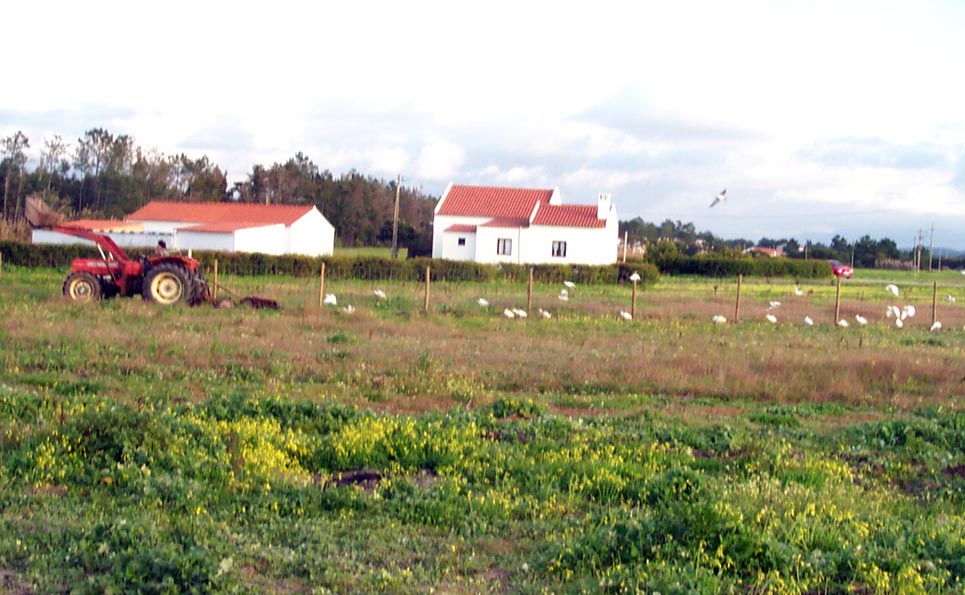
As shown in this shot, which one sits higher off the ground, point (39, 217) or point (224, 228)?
point (224, 228)

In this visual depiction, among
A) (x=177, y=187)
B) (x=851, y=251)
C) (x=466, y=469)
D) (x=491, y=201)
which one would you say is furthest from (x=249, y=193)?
(x=466, y=469)

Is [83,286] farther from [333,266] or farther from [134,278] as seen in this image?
[333,266]

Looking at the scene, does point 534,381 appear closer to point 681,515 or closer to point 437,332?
point 437,332

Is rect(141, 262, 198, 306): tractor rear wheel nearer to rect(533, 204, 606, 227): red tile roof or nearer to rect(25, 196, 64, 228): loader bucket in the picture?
rect(25, 196, 64, 228): loader bucket

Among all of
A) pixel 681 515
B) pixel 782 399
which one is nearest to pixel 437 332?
pixel 782 399

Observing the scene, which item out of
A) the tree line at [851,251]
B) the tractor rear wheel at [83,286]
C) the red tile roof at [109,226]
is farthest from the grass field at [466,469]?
the tree line at [851,251]

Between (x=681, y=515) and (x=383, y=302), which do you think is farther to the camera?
(x=383, y=302)

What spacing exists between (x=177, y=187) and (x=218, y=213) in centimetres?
3061

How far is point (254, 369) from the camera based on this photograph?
1382 centimetres

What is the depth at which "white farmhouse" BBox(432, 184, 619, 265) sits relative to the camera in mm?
63906

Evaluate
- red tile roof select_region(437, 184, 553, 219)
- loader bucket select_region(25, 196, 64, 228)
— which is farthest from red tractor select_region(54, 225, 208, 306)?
red tile roof select_region(437, 184, 553, 219)

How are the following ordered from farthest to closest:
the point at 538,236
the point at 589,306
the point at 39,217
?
the point at 538,236, the point at 589,306, the point at 39,217

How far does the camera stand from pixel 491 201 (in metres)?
71.5

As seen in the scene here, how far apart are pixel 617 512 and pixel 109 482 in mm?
3917
